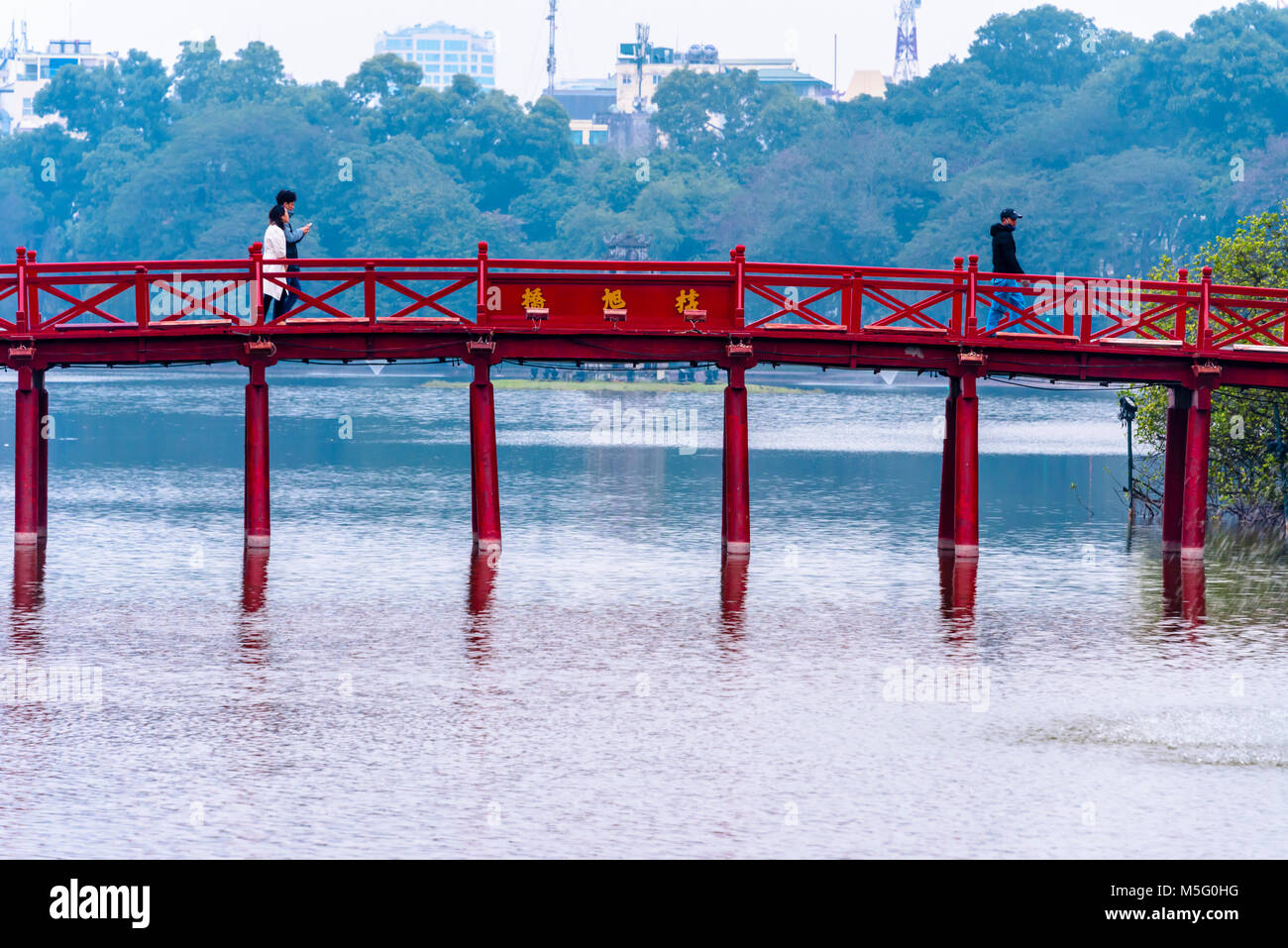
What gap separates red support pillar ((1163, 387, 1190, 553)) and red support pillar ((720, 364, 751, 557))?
274 inches

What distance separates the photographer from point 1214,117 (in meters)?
116

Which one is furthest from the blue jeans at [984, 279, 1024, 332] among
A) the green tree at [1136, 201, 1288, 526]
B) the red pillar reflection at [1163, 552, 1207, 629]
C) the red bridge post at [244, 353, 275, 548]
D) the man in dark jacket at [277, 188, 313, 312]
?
the red bridge post at [244, 353, 275, 548]

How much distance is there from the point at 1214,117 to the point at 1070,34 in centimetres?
2145

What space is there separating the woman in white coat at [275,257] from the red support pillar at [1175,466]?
558 inches

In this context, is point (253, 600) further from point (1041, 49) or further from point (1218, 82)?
point (1041, 49)

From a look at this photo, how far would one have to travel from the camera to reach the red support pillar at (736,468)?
31938 millimetres

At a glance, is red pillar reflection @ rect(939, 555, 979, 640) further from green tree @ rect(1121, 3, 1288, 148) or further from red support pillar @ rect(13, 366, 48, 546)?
green tree @ rect(1121, 3, 1288, 148)

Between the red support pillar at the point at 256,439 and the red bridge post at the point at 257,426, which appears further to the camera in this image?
the red support pillar at the point at 256,439

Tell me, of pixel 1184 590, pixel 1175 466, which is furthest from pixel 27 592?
pixel 1175 466

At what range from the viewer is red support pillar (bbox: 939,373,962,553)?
1302 inches

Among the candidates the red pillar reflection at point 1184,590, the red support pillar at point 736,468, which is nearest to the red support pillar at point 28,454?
the red support pillar at point 736,468

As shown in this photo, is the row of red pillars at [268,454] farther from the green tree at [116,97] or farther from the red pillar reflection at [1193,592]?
the green tree at [116,97]

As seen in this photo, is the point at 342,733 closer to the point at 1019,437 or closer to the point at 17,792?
the point at 17,792

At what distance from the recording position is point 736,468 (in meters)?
32.1
